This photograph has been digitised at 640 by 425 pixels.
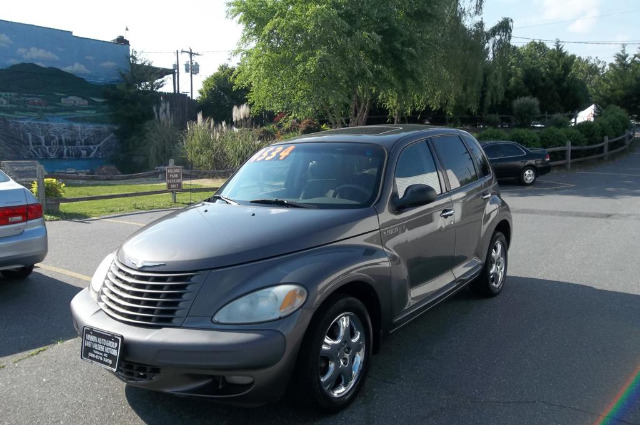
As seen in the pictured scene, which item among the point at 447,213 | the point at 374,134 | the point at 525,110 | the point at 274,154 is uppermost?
the point at 525,110

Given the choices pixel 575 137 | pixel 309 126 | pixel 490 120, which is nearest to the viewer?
pixel 575 137

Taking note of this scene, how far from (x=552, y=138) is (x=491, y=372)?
2162 cm

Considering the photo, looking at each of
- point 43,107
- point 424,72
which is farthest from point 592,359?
point 43,107

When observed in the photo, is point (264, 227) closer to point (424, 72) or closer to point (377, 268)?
point (377, 268)

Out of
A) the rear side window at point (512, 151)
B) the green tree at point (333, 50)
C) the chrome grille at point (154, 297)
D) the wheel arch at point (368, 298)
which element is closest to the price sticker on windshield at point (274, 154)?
the wheel arch at point (368, 298)

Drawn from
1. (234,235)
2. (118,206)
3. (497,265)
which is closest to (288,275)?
(234,235)

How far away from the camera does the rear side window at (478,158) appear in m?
5.91

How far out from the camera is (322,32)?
1969 cm

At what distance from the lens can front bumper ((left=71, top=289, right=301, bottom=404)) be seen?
9.98 ft

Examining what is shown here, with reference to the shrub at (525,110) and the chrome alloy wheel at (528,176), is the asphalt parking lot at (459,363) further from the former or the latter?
the shrub at (525,110)

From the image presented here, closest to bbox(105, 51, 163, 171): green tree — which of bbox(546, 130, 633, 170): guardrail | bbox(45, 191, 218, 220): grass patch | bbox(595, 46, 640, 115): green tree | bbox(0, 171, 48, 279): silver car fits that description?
bbox(45, 191, 218, 220): grass patch

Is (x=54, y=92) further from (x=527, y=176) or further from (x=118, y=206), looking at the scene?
(x=527, y=176)

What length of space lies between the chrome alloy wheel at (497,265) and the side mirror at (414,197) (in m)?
2.05

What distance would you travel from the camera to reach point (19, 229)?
6156mm
